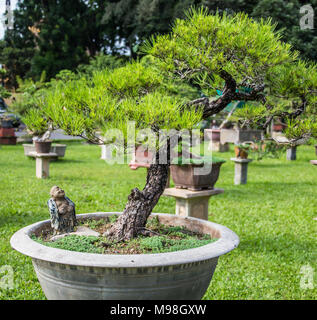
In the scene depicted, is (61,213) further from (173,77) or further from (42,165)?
(42,165)

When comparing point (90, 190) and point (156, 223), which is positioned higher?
point (156, 223)

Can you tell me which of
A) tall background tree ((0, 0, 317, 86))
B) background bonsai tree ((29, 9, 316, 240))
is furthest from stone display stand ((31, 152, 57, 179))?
tall background tree ((0, 0, 317, 86))

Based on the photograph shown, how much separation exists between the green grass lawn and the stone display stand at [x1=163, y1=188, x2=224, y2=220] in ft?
1.86

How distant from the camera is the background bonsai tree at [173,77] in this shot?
1.93 m

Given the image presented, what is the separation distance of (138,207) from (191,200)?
178 cm

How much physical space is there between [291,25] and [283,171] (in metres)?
3.37

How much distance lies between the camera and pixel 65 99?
205 centimetres

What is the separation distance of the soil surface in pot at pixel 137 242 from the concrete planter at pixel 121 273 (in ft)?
0.64

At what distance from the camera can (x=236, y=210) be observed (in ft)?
18.0

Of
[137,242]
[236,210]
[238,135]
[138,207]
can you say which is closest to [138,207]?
[138,207]

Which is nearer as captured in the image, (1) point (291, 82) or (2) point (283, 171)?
(1) point (291, 82)

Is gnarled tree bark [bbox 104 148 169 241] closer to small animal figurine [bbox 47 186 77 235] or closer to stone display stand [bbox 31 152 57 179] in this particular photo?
small animal figurine [bbox 47 186 77 235]
